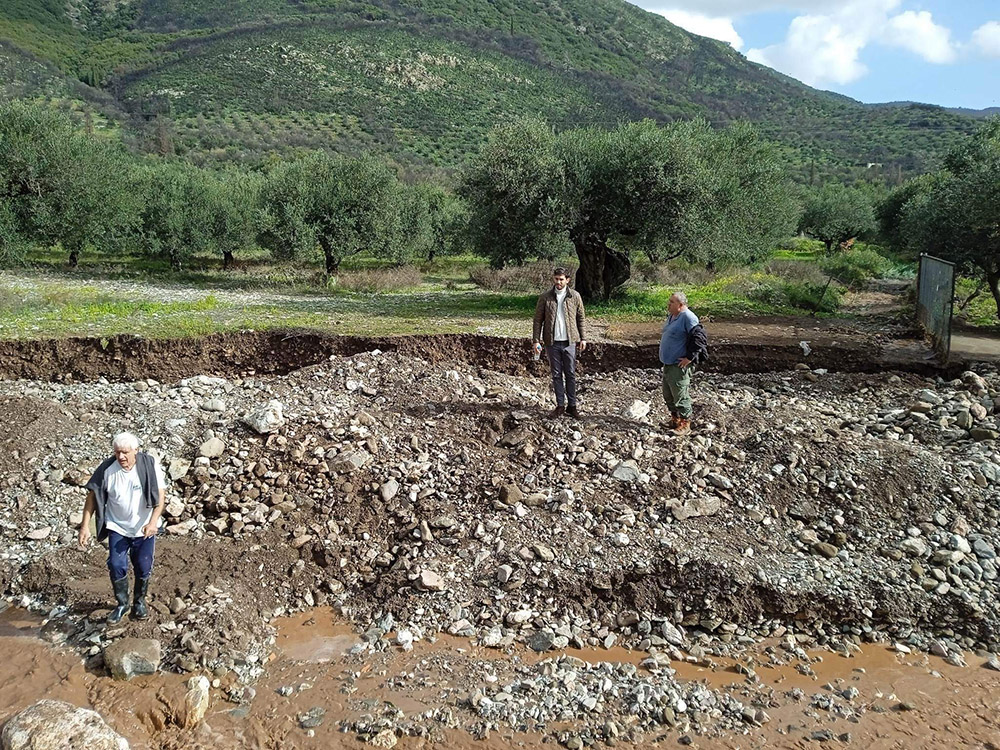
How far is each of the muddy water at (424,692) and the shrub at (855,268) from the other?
24.8m

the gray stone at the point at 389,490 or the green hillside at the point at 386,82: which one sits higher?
the green hillside at the point at 386,82

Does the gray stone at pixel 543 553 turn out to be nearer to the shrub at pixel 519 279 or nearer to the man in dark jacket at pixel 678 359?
the man in dark jacket at pixel 678 359

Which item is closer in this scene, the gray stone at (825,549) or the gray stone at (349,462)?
the gray stone at (825,549)

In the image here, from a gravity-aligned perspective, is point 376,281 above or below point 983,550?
above

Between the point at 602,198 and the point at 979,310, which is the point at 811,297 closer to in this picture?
the point at 979,310

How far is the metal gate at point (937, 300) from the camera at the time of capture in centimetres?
1204

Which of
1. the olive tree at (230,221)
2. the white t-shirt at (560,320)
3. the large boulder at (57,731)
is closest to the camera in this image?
the large boulder at (57,731)

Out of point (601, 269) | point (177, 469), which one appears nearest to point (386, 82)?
point (601, 269)

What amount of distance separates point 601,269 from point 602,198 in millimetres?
2107

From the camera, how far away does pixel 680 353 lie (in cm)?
855

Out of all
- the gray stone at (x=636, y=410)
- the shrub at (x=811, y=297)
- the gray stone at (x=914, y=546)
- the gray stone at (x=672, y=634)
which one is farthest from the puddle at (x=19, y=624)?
the shrub at (x=811, y=297)

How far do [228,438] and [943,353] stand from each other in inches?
484

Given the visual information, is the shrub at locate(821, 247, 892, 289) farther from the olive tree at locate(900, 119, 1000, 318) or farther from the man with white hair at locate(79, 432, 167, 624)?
the man with white hair at locate(79, 432, 167, 624)

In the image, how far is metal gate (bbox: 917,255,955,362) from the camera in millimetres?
12039
